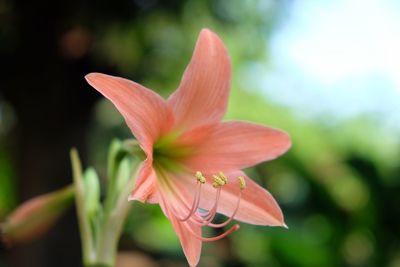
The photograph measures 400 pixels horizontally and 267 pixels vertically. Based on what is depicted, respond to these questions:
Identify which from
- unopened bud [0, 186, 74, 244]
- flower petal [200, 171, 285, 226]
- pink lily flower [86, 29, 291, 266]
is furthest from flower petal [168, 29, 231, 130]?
unopened bud [0, 186, 74, 244]

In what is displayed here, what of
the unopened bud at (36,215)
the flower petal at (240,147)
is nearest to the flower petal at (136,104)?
the flower petal at (240,147)

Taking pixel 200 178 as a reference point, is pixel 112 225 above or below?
below

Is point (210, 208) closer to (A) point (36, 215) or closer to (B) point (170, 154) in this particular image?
(B) point (170, 154)

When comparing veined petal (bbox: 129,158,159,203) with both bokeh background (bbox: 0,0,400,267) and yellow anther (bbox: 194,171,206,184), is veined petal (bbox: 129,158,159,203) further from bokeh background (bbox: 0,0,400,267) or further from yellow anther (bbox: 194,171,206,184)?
bokeh background (bbox: 0,0,400,267)

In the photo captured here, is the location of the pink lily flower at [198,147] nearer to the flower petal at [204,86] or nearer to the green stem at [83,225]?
the flower petal at [204,86]

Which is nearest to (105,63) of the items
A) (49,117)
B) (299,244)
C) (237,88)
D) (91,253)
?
(49,117)

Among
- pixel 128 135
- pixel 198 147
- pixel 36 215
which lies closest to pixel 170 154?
pixel 198 147

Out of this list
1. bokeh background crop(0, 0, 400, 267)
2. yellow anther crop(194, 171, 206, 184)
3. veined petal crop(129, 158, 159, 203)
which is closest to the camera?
veined petal crop(129, 158, 159, 203)
